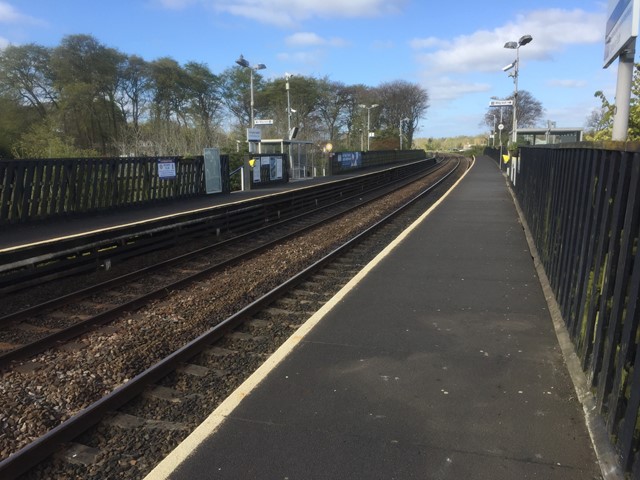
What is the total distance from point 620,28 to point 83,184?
13.5 meters

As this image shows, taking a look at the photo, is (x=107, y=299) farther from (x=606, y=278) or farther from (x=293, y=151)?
(x=293, y=151)

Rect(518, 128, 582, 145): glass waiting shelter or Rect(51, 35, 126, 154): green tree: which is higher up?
Rect(51, 35, 126, 154): green tree

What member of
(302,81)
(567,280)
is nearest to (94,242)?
(567,280)

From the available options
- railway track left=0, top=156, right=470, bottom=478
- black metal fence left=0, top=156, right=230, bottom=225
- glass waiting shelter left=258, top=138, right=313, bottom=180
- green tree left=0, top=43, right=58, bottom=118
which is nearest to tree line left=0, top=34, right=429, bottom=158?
green tree left=0, top=43, right=58, bottom=118

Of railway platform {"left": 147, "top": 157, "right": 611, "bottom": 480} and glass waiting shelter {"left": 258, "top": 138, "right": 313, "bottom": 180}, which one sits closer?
railway platform {"left": 147, "top": 157, "right": 611, "bottom": 480}

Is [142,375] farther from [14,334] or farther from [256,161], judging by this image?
[256,161]

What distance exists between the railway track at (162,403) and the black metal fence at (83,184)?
8.20 m

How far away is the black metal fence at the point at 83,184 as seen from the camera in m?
12.1

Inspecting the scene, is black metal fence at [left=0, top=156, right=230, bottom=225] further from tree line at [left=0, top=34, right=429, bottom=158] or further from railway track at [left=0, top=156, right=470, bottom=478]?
tree line at [left=0, top=34, right=429, bottom=158]

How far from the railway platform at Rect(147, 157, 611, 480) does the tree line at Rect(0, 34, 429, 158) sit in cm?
2946

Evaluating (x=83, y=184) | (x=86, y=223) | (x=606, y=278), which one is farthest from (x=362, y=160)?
(x=606, y=278)

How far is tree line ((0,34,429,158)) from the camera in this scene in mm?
45312

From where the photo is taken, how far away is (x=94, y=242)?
896cm

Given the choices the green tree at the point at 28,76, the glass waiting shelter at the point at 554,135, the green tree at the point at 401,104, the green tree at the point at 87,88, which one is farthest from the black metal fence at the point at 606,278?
the green tree at the point at 401,104
